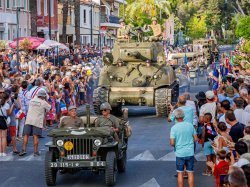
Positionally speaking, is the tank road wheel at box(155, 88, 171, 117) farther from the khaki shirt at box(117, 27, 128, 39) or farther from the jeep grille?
the jeep grille

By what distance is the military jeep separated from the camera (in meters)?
15.3

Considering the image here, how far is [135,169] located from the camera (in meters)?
17.6

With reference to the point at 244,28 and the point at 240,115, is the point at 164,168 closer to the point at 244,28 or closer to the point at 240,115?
the point at 240,115

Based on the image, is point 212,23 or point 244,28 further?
point 212,23

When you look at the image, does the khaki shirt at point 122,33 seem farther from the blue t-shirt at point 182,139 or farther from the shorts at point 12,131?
the blue t-shirt at point 182,139

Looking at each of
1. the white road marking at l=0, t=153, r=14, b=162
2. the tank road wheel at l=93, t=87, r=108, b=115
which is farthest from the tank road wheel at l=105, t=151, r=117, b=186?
the tank road wheel at l=93, t=87, r=108, b=115

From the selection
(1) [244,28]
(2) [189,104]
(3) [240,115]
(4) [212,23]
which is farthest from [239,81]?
(4) [212,23]

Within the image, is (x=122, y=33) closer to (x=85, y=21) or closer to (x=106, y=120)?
(x=106, y=120)

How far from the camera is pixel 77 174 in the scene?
17031 mm

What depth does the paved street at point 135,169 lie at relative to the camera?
16062mm

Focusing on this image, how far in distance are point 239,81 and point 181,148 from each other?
7.32 meters

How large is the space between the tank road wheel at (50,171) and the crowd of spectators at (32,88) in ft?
11.8

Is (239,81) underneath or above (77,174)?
above

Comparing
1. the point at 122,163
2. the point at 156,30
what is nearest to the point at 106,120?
the point at 122,163
